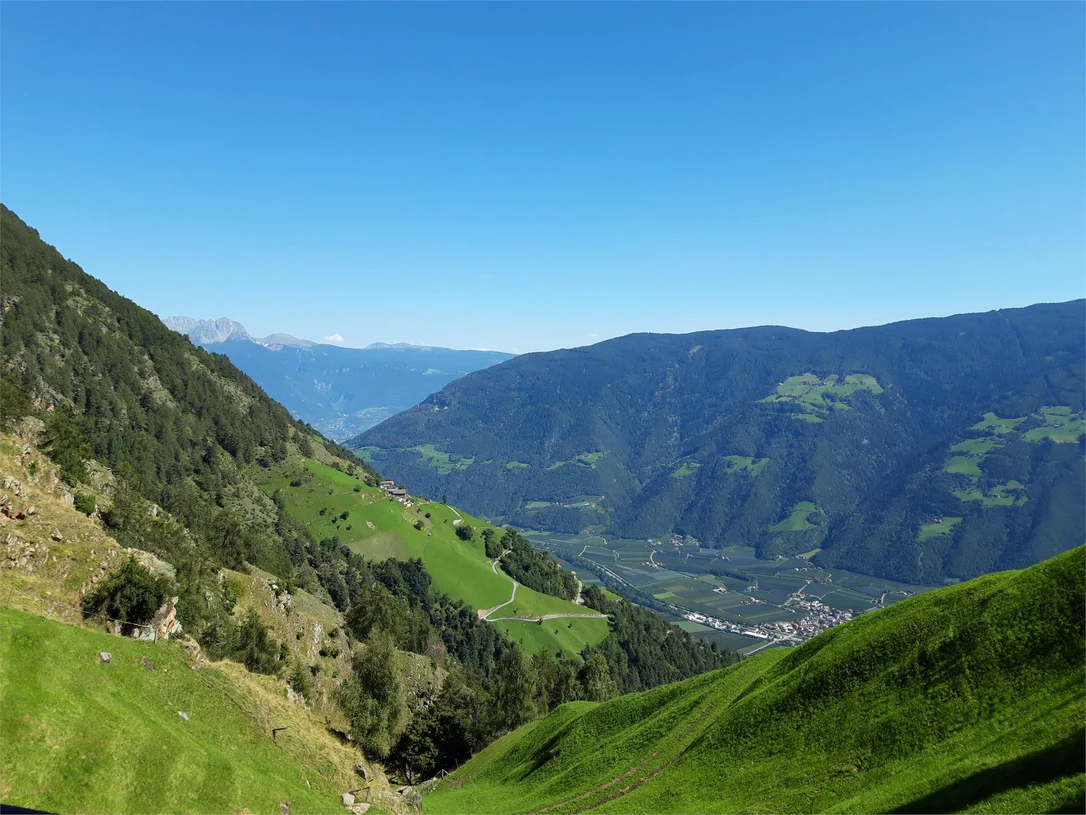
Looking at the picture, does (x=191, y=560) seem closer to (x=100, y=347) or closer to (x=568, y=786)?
(x=568, y=786)

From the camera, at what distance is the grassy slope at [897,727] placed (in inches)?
1037

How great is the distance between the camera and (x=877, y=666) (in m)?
41.0

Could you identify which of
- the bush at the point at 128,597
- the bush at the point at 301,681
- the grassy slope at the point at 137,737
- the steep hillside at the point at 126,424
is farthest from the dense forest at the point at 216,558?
the grassy slope at the point at 137,737

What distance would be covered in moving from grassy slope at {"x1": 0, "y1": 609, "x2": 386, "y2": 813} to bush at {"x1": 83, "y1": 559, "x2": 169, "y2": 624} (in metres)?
8.11

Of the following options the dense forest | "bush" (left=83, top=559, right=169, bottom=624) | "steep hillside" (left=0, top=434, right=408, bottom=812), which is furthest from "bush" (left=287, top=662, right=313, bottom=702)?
"bush" (left=83, top=559, right=169, bottom=624)

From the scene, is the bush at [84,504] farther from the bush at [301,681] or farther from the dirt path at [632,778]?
the dirt path at [632,778]

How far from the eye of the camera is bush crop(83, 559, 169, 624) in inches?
1960

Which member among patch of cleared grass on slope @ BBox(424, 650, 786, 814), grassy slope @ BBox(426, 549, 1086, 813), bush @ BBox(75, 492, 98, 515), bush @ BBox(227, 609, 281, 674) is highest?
bush @ BBox(75, 492, 98, 515)

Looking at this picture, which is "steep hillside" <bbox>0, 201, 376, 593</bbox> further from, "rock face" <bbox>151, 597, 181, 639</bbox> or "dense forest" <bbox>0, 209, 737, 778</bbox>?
"rock face" <bbox>151, 597, 181, 639</bbox>

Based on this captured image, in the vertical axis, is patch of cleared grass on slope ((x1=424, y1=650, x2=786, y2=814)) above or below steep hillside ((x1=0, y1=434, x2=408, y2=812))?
below

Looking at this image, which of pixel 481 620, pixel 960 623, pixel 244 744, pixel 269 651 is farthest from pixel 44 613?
pixel 481 620

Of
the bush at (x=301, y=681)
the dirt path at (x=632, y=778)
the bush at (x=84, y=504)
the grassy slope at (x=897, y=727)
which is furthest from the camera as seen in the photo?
the bush at (x=301, y=681)

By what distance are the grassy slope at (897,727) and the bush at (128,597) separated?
35.6m

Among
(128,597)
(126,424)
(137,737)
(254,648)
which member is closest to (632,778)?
(137,737)
